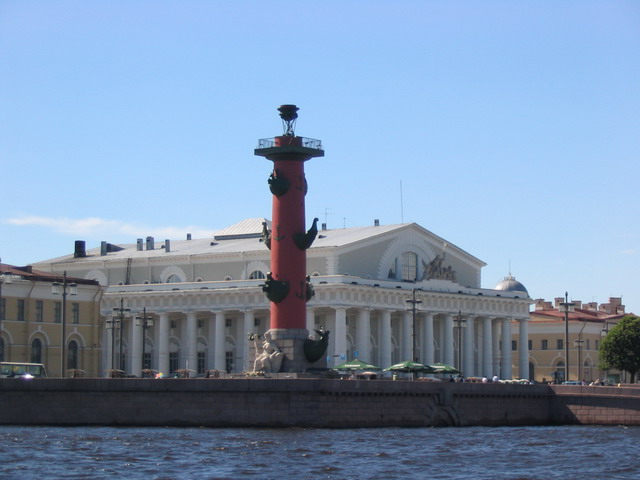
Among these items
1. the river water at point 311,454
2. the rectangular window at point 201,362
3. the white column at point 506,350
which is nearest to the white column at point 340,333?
the rectangular window at point 201,362

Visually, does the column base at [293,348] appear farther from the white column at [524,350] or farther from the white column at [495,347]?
the white column at [524,350]

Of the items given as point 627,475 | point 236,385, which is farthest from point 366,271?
point 627,475

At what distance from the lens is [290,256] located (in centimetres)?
6544

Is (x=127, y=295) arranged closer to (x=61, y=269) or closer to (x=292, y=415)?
(x=61, y=269)

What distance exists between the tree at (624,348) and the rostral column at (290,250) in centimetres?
4582

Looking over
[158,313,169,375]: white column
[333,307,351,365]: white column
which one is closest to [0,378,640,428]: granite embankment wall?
[333,307,351,365]: white column

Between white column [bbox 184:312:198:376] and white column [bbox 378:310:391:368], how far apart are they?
12.9 meters

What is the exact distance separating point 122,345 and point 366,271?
17.9 metres

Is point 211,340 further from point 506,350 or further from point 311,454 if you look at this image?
point 311,454

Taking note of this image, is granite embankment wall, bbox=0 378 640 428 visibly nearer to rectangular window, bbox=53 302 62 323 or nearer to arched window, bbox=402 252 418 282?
rectangular window, bbox=53 302 62 323

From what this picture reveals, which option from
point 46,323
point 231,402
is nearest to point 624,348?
point 46,323

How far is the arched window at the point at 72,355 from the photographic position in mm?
97625

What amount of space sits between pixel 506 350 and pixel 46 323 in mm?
36454

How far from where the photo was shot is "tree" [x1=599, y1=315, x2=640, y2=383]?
106125 millimetres
